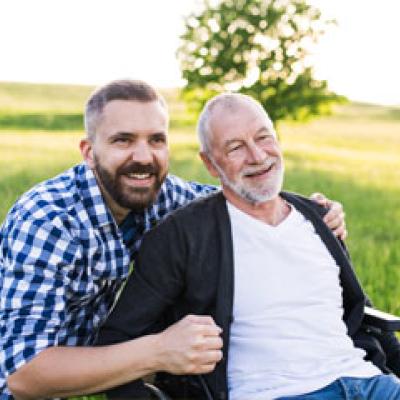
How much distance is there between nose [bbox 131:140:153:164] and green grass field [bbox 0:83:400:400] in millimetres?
3313

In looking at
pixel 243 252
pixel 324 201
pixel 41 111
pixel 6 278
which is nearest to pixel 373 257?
pixel 324 201

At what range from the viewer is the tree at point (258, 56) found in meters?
36.4

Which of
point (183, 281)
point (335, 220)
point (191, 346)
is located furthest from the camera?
point (335, 220)

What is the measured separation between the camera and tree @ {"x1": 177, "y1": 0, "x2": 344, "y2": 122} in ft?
119

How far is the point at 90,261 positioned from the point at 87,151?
1.81 feet

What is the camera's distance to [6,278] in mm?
3453

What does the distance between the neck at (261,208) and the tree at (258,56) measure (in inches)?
1260

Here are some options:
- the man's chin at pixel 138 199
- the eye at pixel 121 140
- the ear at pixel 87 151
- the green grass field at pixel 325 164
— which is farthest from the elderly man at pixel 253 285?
the green grass field at pixel 325 164

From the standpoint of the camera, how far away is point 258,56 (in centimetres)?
3750

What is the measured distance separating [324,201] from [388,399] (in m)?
1.08

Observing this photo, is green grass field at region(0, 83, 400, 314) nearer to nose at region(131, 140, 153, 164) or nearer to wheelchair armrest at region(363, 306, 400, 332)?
wheelchair armrest at region(363, 306, 400, 332)

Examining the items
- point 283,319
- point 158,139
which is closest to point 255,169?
point 158,139

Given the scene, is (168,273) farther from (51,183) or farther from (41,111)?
(41,111)

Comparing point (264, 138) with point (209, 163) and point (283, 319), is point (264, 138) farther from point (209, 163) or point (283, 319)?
point (283, 319)
